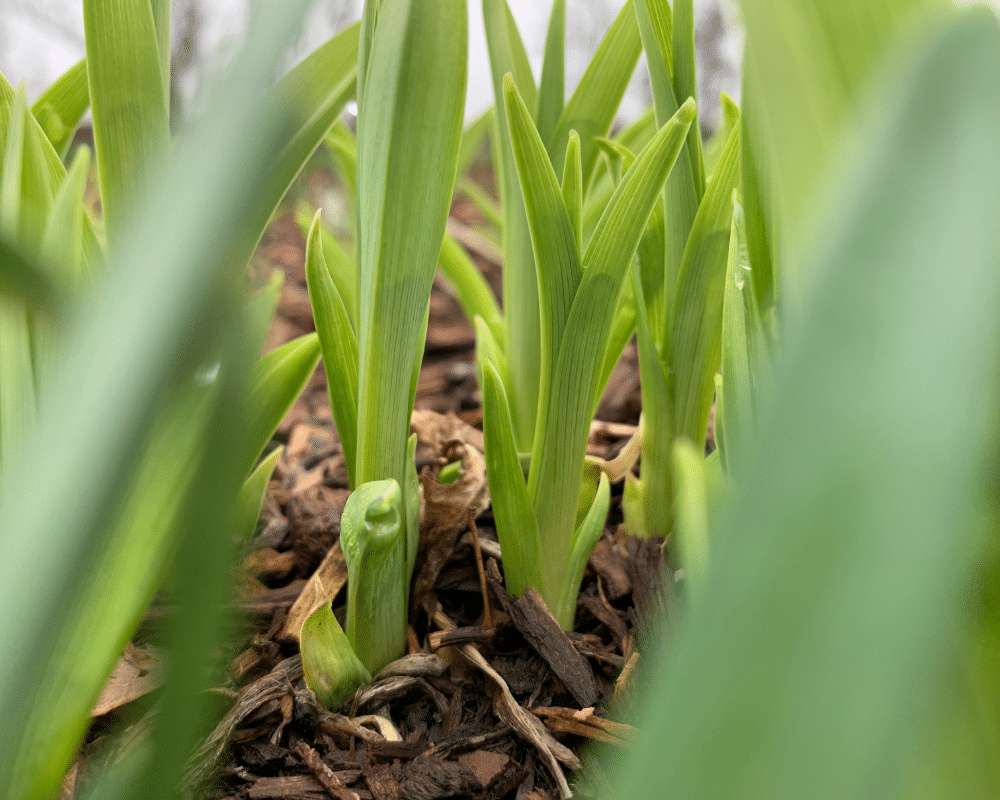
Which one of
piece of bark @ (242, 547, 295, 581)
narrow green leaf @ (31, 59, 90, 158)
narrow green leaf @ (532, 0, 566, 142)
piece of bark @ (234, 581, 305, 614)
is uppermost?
narrow green leaf @ (31, 59, 90, 158)

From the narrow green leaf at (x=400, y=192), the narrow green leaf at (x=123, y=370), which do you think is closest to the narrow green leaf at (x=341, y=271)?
the narrow green leaf at (x=400, y=192)

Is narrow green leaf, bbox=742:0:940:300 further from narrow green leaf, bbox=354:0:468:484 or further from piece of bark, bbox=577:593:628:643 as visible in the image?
piece of bark, bbox=577:593:628:643

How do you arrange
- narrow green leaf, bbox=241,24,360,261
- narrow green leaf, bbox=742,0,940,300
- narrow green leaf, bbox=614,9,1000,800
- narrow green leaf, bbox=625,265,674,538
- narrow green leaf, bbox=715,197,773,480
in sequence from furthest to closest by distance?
narrow green leaf, bbox=625,265,674,538, narrow green leaf, bbox=241,24,360,261, narrow green leaf, bbox=715,197,773,480, narrow green leaf, bbox=742,0,940,300, narrow green leaf, bbox=614,9,1000,800

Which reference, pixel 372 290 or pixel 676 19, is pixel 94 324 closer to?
pixel 372 290

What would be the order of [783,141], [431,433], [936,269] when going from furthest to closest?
1. [431,433]
2. [783,141]
3. [936,269]

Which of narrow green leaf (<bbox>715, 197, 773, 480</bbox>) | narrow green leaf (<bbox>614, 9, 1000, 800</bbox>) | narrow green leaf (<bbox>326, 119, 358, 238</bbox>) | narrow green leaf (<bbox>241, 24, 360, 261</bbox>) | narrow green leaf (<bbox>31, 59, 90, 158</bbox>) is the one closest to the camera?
narrow green leaf (<bbox>614, 9, 1000, 800</bbox>)

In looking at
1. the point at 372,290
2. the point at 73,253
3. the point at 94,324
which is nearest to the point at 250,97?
the point at 94,324

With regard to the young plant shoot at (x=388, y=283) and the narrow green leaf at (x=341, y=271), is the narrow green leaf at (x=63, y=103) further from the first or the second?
the young plant shoot at (x=388, y=283)

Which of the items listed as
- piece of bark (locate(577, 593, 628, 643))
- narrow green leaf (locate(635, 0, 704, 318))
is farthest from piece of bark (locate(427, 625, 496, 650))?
narrow green leaf (locate(635, 0, 704, 318))
